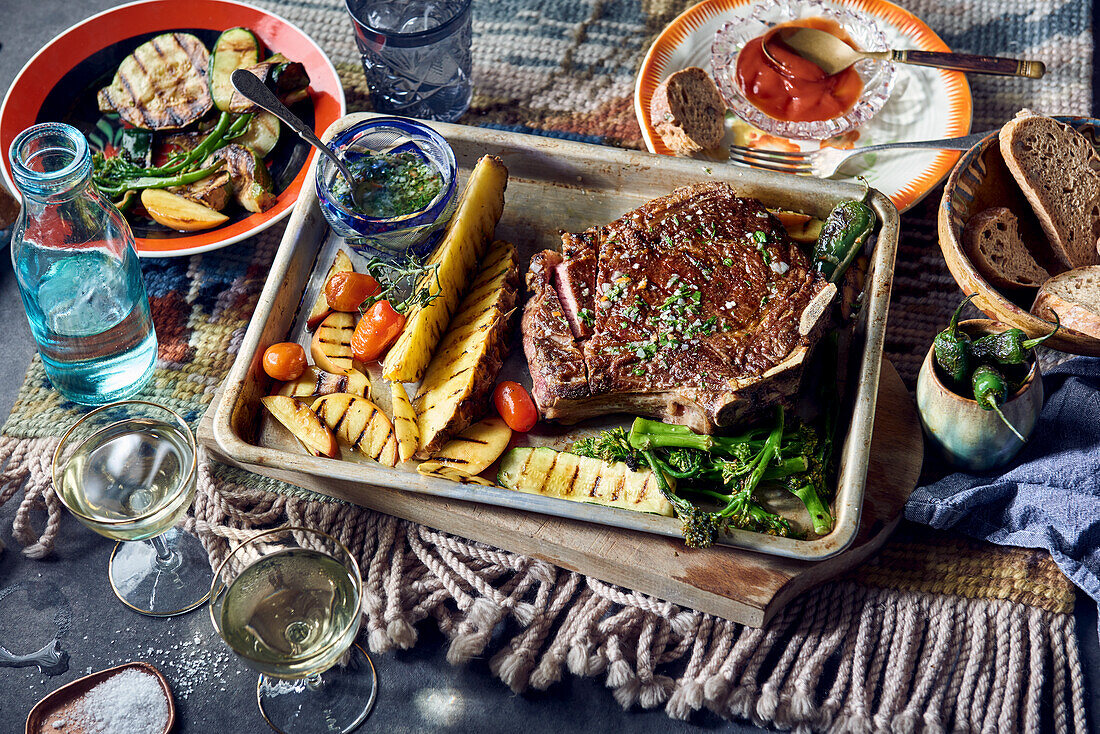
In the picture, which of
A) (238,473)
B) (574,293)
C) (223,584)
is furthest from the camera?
(238,473)

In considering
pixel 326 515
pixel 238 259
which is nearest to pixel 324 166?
pixel 238 259

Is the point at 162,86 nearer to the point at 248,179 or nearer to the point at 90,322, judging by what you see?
the point at 248,179

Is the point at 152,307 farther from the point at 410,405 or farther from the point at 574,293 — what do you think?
the point at 574,293

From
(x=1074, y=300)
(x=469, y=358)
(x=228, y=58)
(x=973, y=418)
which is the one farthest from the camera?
(x=228, y=58)

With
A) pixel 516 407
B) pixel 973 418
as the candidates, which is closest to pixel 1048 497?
pixel 973 418

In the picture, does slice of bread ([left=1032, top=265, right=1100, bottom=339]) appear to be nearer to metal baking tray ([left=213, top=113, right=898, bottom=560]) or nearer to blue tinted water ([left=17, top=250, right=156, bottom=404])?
metal baking tray ([left=213, top=113, right=898, bottom=560])

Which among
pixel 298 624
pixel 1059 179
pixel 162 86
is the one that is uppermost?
pixel 1059 179
